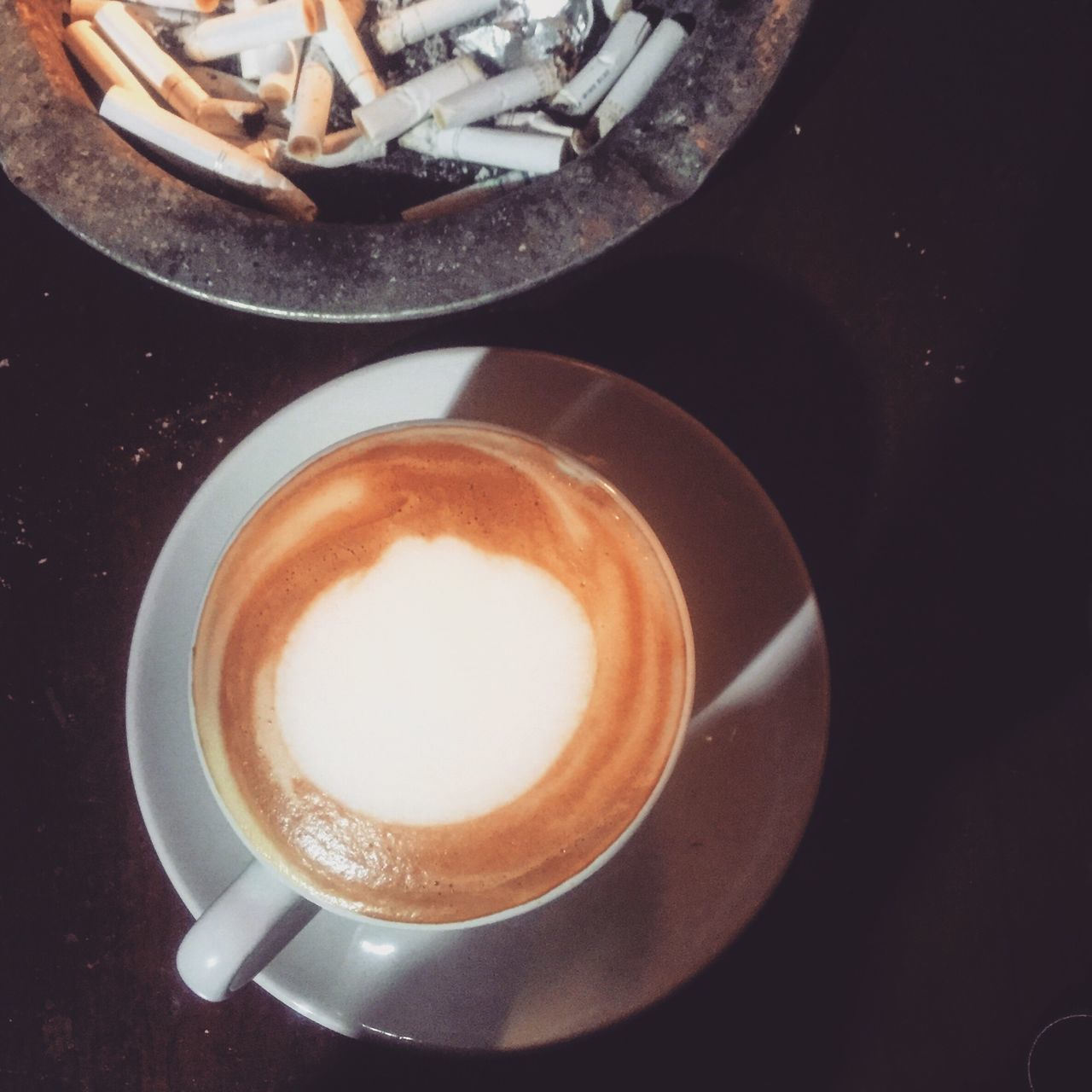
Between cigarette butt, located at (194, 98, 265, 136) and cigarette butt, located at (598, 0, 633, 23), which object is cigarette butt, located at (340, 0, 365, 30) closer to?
cigarette butt, located at (194, 98, 265, 136)

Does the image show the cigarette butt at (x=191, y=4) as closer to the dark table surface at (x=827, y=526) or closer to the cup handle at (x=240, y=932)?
the dark table surface at (x=827, y=526)

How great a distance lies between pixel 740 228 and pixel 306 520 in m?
0.47

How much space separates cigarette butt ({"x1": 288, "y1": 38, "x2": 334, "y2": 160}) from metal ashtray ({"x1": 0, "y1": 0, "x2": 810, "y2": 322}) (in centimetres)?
13

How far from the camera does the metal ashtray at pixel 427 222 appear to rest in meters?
0.61

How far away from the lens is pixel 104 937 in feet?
2.61

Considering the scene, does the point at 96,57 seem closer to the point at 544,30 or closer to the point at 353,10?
the point at 353,10

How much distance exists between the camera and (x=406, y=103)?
2.37ft

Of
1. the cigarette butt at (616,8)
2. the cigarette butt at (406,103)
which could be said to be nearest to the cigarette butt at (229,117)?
the cigarette butt at (406,103)

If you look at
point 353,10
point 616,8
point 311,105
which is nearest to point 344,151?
point 311,105

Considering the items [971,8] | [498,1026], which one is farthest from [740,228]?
[498,1026]

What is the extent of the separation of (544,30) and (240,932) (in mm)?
758

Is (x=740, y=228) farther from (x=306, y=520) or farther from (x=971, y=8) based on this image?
(x=306, y=520)

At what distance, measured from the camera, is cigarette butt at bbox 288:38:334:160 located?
72cm

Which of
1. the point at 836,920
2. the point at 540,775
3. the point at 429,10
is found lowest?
the point at 836,920
